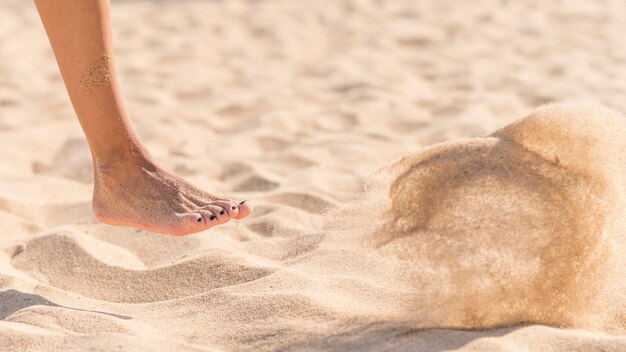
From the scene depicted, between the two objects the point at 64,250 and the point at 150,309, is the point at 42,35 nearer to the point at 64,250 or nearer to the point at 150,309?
the point at 64,250

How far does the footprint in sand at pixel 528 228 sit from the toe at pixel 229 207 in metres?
0.46

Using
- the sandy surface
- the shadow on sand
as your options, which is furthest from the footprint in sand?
the shadow on sand

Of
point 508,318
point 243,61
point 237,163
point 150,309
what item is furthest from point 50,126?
point 508,318

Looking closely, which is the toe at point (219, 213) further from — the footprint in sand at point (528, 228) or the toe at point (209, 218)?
the footprint in sand at point (528, 228)

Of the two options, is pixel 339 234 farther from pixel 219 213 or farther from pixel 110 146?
pixel 110 146

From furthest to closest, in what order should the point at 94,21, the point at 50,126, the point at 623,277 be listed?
1. the point at 50,126
2. the point at 94,21
3. the point at 623,277

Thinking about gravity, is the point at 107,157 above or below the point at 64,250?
above

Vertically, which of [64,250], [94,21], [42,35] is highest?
[94,21]

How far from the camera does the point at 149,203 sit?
2.00 metres

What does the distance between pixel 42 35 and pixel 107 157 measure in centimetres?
379

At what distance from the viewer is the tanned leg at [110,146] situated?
1.88 m

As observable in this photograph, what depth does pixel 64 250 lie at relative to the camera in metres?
2.06

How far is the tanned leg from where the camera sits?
1.88 meters

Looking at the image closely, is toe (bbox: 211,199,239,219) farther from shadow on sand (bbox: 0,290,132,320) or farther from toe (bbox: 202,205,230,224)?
shadow on sand (bbox: 0,290,132,320)
